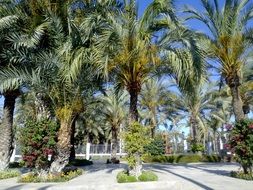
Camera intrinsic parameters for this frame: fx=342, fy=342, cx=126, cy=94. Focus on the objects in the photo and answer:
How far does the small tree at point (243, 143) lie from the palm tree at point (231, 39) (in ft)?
2.89

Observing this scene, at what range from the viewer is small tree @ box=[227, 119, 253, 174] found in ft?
44.1

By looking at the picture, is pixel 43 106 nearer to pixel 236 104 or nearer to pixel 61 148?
pixel 61 148

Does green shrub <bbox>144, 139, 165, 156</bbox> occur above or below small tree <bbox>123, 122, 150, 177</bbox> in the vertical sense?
above

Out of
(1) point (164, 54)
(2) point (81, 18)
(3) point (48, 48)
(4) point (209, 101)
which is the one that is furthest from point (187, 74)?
(4) point (209, 101)

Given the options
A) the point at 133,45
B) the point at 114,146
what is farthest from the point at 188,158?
the point at 133,45

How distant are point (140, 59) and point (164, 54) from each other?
1.12 meters

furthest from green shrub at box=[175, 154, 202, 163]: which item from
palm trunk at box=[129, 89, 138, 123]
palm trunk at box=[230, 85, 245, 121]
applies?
palm trunk at box=[129, 89, 138, 123]

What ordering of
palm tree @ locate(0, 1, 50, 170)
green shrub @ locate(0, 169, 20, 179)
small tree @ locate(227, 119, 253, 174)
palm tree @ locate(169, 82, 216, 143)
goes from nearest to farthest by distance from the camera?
1. small tree @ locate(227, 119, 253, 174)
2. palm tree @ locate(0, 1, 50, 170)
3. green shrub @ locate(0, 169, 20, 179)
4. palm tree @ locate(169, 82, 216, 143)

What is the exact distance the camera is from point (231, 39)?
14.9 meters

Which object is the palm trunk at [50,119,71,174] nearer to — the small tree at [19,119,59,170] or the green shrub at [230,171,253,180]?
the small tree at [19,119,59,170]

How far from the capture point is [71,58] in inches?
572

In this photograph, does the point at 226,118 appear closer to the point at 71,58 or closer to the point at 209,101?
the point at 209,101

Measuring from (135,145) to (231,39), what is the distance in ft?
20.8

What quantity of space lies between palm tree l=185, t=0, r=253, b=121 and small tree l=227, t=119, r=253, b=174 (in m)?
0.88
